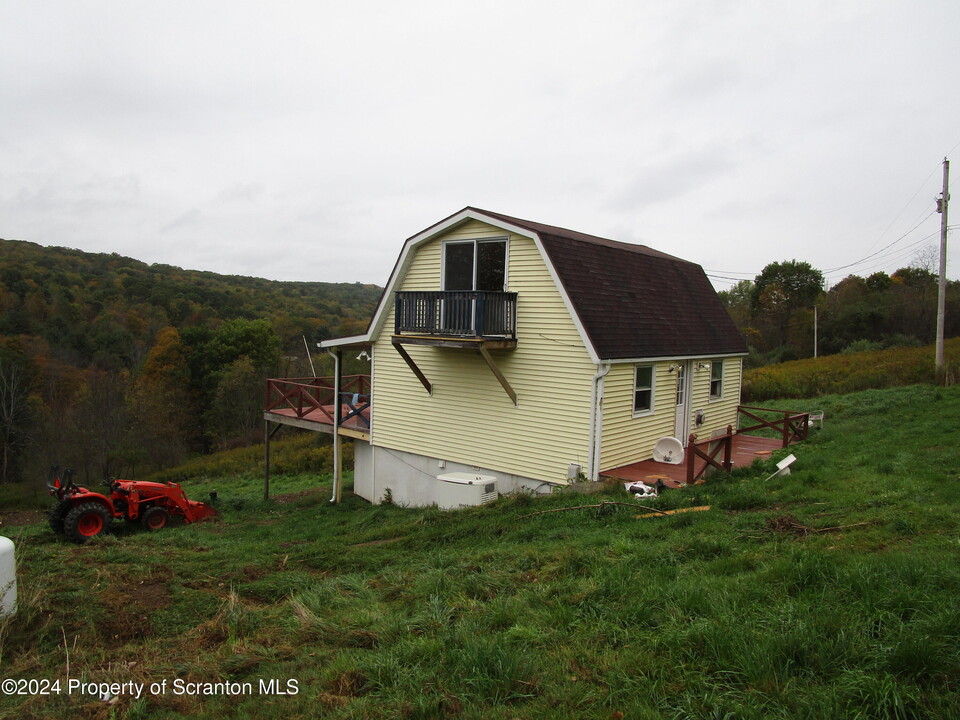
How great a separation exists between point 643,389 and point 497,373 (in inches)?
128

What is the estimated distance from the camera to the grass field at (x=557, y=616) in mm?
3543

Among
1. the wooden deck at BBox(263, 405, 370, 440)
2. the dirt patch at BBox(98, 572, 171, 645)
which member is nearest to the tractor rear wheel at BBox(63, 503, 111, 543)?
the dirt patch at BBox(98, 572, 171, 645)

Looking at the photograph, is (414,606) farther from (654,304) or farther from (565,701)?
(654,304)

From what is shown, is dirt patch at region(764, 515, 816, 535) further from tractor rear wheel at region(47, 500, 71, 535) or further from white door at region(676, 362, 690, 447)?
tractor rear wheel at region(47, 500, 71, 535)

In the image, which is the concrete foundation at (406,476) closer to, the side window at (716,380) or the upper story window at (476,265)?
the upper story window at (476,265)

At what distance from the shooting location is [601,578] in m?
5.41

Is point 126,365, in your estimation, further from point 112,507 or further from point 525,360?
point 525,360

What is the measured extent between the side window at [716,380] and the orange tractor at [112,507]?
518 inches

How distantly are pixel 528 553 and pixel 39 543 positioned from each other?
31.4 feet

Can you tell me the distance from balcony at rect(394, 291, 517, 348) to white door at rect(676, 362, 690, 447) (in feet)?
14.9

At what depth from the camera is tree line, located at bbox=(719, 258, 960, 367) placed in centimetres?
4425

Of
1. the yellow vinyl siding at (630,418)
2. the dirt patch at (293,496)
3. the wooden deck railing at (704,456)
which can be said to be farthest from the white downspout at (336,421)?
the wooden deck railing at (704,456)

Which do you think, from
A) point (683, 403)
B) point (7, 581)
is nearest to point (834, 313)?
point (683, 403)

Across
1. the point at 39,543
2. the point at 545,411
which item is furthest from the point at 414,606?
the point at 39,543
